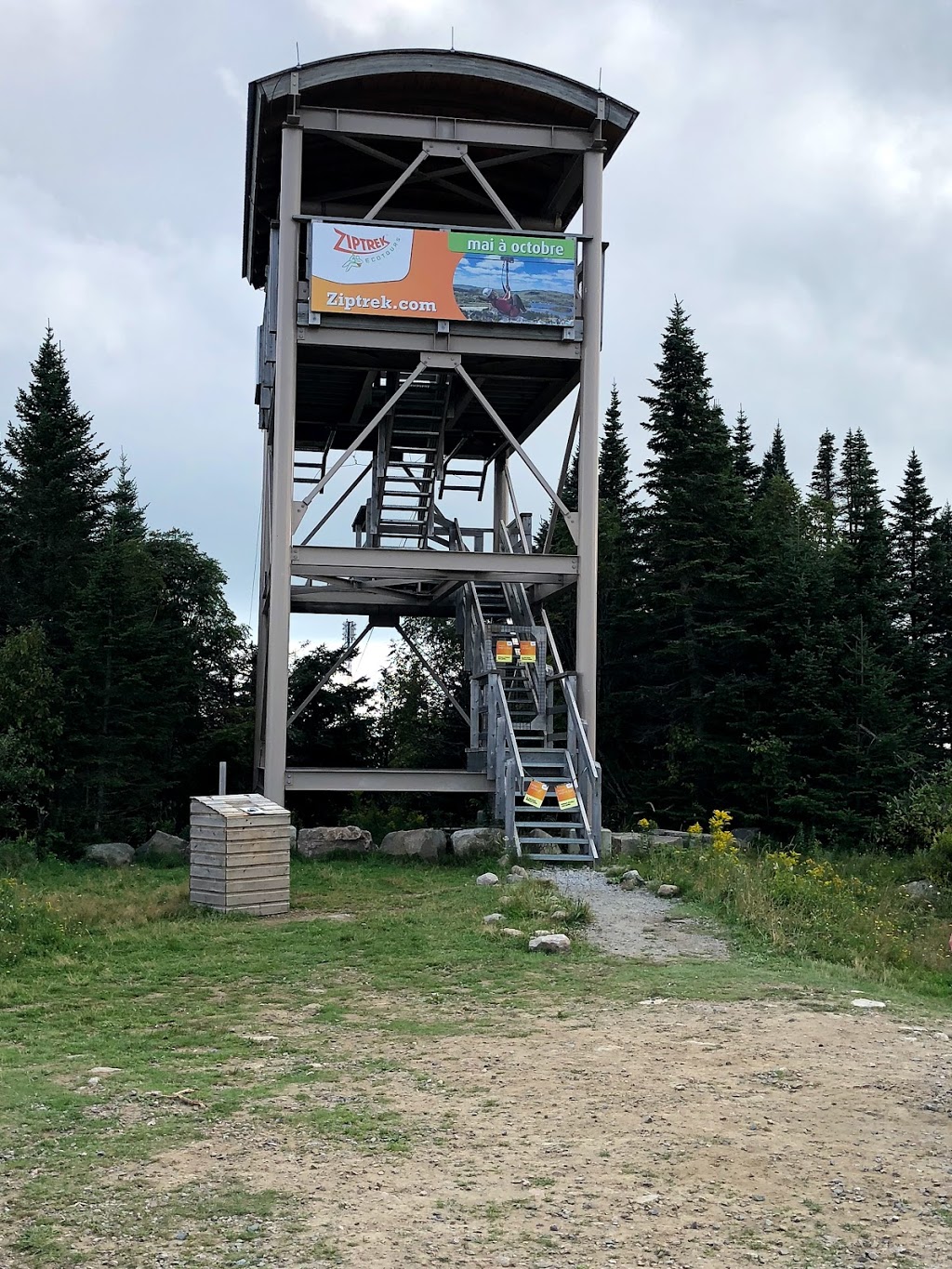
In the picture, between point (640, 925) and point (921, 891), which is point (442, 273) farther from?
point (921, 891)

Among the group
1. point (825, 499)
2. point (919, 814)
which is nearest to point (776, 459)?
point (825, 499)

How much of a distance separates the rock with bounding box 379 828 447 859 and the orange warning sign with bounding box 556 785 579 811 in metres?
2.40

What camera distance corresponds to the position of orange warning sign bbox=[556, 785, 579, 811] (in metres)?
19.2

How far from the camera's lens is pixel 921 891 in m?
21.6

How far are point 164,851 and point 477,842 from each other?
6.39 meters

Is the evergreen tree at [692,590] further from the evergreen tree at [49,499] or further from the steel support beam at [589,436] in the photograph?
the evergreen tree at [49,499]

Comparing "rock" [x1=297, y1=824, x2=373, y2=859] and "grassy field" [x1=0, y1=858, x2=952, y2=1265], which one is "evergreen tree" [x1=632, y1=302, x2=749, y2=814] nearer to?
"rock" [x1=297, y1=824, x2=373, y2=859]

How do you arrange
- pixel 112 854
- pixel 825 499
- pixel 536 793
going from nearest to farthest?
pixel 536 793 → pixel 112 854 → pixel 825 499

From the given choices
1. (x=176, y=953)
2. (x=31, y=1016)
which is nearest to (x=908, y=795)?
(x=176, y=953)

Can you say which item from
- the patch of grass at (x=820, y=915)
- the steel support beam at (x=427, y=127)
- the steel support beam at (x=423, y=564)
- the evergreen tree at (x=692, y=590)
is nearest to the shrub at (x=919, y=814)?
the evergreen tree at (x=692, y=590)

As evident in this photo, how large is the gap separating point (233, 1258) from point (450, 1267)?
0.88m

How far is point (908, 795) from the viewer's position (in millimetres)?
28516

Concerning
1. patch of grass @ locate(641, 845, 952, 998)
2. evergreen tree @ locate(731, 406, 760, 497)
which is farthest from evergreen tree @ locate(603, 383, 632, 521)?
patch of grass @ locate(641, 845, 952, 998)

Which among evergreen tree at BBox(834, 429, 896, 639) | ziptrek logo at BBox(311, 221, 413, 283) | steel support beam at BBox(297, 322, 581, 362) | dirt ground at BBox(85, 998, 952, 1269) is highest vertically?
ziptrek logo at BBox(311, 221, 413, 283)
